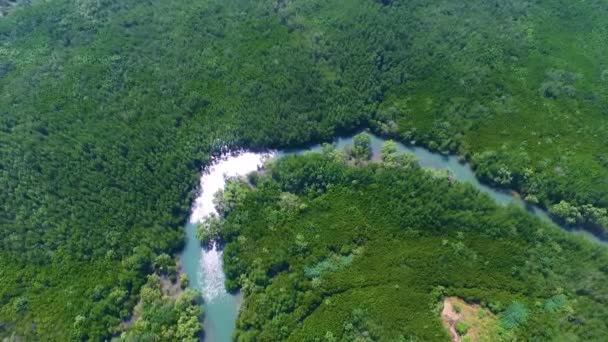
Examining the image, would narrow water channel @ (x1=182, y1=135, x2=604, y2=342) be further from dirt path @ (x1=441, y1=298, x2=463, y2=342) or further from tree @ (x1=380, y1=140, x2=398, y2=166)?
dirt path @ (x1=441, y1=298, x2=463, y2=342)

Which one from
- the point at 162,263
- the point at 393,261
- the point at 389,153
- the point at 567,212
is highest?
the point at 389,153

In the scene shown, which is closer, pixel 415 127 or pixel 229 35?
pixel 415 127

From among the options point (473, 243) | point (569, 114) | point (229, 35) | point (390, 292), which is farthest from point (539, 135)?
point (229, 35)

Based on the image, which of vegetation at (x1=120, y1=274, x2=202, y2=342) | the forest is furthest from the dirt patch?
vegetation at (x1=120, y1=274, x2=202, y2=342)

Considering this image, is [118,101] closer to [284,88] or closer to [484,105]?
[284,88]

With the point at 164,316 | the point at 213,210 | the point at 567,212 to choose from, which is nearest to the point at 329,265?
the point at 213,210

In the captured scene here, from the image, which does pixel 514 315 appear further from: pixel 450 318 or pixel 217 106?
pixel 217 106
